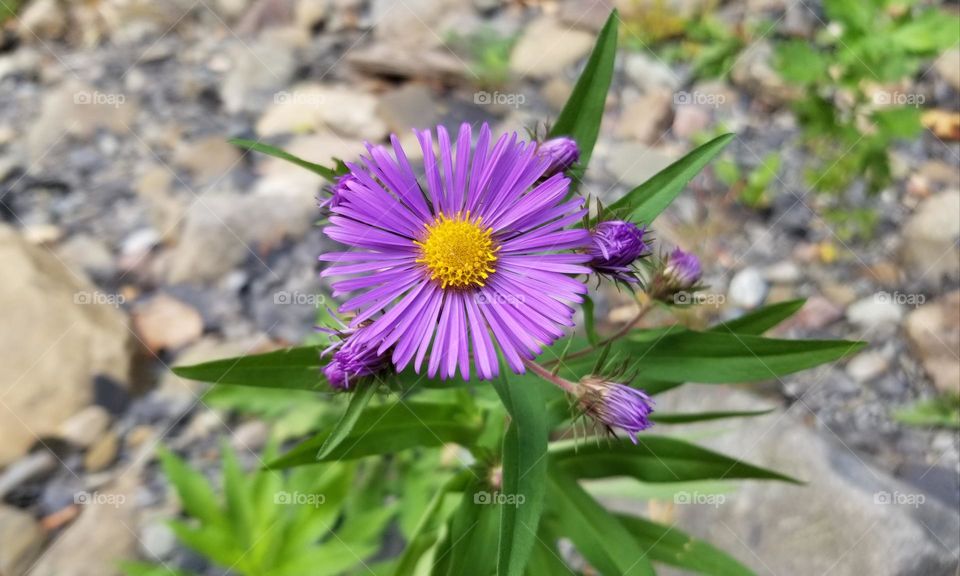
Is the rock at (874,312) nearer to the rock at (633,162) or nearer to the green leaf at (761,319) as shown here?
the rock at (633,162)

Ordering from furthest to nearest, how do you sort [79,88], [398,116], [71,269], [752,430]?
[79,88] < [398,116] < [71,269] < [752,430]

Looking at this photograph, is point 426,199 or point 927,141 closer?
point 426,199

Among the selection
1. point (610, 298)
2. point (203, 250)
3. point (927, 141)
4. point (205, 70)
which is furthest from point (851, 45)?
point (205, 70)

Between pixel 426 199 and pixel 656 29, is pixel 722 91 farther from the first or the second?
pixel 426 199

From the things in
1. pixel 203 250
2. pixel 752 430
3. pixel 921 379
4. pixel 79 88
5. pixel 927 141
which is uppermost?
pixel 79 88

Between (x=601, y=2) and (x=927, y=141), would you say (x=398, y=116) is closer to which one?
(x=601, y=2)

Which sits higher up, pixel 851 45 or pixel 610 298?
pixel 851 45

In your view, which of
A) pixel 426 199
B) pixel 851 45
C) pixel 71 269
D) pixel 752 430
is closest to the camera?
pixel 426 199

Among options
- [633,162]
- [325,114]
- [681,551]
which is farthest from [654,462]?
[325,114]

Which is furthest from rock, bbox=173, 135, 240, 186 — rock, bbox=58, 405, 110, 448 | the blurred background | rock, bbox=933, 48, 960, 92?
rock, bbox=933, 48, 960, 92
